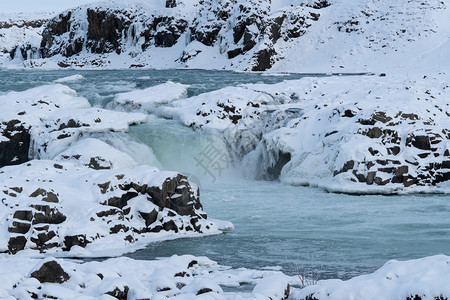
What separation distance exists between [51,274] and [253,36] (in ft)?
148

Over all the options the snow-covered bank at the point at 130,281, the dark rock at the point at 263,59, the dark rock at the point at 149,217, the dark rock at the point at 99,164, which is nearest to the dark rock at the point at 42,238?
the snow-covered bank at the point at 130,281

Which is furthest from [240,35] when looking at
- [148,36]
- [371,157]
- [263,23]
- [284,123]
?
[371,157]

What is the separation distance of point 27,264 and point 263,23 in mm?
44917

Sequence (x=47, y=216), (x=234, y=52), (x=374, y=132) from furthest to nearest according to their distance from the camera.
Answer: (x=234, y=52), (x=374, y=132), (x=47, y=216)

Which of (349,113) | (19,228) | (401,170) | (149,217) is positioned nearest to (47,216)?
(19,228)

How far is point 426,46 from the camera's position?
1783 inches

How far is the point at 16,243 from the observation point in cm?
1182

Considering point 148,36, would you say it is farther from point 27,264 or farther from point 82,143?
point 27,264

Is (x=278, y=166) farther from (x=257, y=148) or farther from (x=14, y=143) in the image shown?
(x=14, y=143)

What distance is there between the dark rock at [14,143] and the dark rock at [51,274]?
1336 cm

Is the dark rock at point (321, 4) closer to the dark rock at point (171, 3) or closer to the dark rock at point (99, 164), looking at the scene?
the dark rock at point (171, 3)

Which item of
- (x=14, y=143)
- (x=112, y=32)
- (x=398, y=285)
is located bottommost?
(x=14, y=143)

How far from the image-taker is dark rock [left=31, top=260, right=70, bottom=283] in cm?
851

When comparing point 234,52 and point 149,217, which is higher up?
point 234,52
